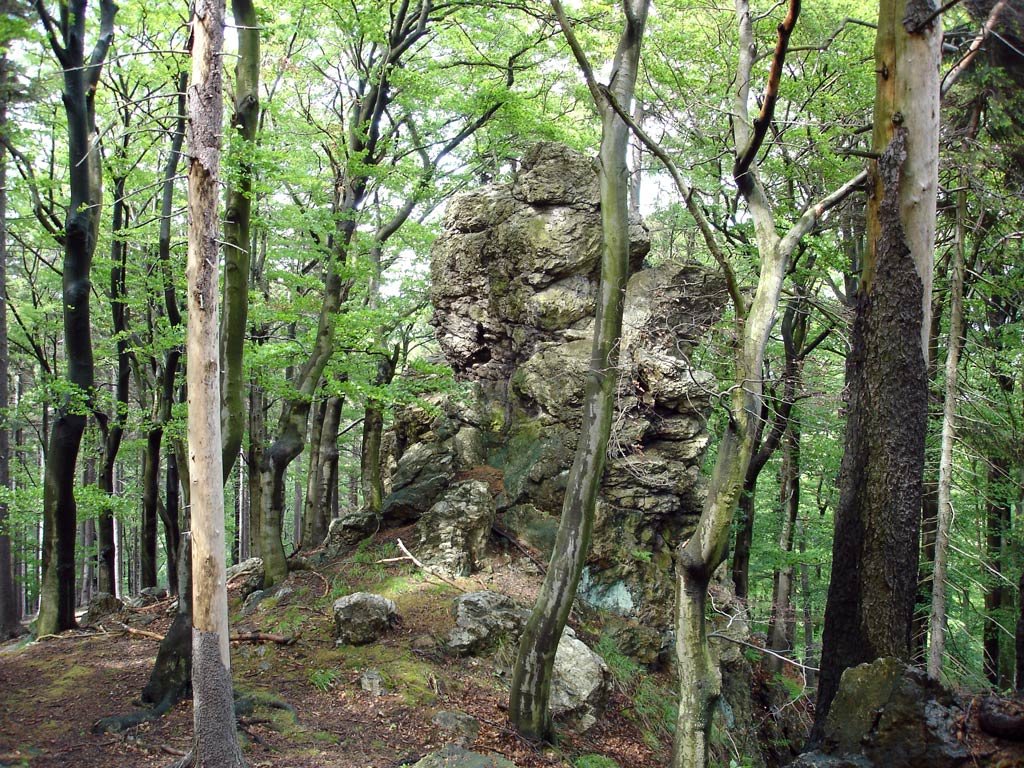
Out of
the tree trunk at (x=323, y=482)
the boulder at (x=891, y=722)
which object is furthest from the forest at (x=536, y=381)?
the tree trunk at (x=323, y=482)

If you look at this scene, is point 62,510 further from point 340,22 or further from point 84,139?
point 340,22

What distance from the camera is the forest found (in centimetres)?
496

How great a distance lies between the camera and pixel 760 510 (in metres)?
22.2

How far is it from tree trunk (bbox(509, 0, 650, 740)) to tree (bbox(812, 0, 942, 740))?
9.09ft

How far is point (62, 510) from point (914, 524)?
36.0 feet

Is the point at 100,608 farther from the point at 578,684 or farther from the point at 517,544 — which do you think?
the point at 578,684

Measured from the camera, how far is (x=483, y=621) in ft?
29.7

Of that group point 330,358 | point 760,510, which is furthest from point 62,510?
point 760,510

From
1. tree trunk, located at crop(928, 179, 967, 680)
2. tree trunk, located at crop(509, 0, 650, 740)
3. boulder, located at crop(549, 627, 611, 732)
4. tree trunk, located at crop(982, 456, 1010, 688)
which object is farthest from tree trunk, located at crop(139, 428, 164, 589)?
tree trunk, located at crop(982, 456, 1010, 688)

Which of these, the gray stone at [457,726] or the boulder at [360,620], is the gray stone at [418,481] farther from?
the gray stone at [457,726]

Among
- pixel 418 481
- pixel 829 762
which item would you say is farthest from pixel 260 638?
pixel 829 762

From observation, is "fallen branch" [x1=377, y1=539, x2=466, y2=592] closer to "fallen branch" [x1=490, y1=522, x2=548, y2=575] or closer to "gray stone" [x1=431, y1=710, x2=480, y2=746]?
"fallen branch" [x1=490, y1=522, x2=548, y2=575]

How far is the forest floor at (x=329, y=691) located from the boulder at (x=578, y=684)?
0.64 feet

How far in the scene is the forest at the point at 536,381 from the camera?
496 cm
